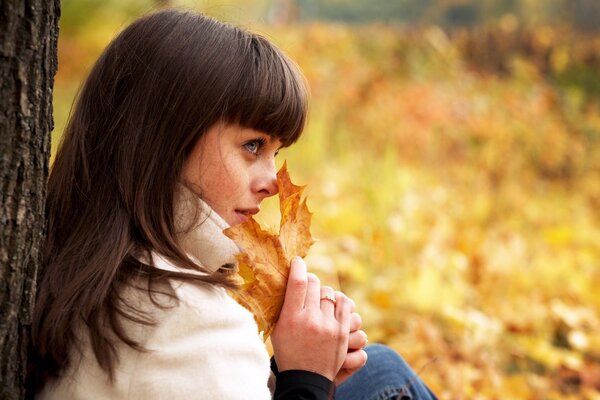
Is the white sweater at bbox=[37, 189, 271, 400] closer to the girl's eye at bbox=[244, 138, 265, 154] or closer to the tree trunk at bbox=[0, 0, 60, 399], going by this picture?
the tree trunk at bbox=[0, 0, 60, 399]

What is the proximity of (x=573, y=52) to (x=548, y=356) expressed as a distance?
5123 millimetres

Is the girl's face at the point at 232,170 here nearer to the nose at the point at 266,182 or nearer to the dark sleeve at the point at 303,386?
the nose at the point at 266,182

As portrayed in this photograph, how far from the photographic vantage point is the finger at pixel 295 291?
4.01ft

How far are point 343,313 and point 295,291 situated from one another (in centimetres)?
10

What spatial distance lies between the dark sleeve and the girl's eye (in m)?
0.41

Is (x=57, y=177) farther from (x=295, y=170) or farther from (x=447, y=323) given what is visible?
(x=295, y=170)

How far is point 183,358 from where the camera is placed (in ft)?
3.49

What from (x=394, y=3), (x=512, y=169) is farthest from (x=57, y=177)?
(x=394, y=3)

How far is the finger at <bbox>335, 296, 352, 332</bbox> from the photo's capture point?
1.25 metres

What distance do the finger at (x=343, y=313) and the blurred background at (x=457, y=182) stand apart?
0.18 m

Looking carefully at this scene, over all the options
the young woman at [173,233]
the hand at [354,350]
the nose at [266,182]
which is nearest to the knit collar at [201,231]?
the young woman at [173,233]

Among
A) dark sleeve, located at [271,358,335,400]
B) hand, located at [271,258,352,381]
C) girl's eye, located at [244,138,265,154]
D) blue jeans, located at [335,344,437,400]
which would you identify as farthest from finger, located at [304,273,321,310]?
blue jeans, located at [335,344,437,400]

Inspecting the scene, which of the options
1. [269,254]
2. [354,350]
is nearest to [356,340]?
[354,350]

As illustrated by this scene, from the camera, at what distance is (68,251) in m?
1.19
